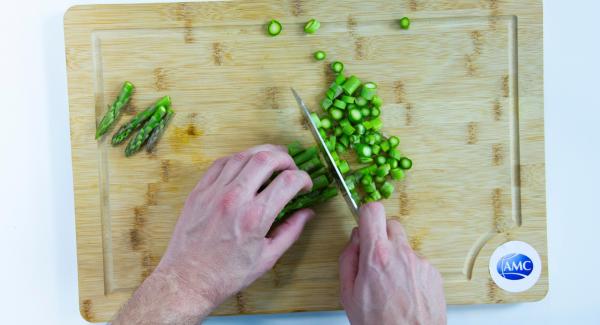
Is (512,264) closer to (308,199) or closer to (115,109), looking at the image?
(308,199)

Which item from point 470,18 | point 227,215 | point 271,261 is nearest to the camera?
point 227,215

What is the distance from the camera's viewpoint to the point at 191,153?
9.75 ft

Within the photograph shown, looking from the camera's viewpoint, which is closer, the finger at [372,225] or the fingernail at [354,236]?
the finger at [372,225]

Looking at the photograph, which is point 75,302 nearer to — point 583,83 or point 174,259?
point 174,259

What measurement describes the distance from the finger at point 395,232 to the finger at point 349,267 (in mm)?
192

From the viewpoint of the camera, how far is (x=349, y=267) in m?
2.70

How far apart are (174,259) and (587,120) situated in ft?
8.30

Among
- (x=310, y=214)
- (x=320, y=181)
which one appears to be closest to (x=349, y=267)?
(x=310, y=214)

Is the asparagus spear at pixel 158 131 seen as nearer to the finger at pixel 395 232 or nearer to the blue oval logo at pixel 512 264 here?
the finger at pixel 395 232

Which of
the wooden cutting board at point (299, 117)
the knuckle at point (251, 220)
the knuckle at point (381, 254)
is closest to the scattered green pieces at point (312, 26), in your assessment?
the wooden cutting board at point (299, 117)

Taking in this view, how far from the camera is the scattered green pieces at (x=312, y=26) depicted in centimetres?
290

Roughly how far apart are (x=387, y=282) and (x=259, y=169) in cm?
84

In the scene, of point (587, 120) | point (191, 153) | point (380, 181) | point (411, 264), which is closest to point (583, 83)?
point (587, 120)

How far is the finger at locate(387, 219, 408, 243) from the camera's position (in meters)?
2.68
